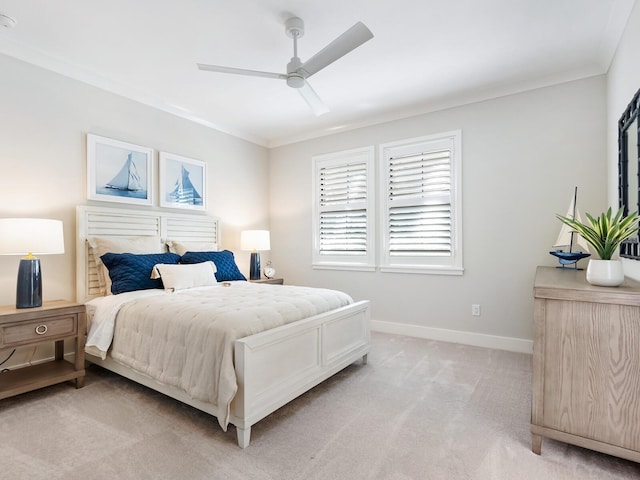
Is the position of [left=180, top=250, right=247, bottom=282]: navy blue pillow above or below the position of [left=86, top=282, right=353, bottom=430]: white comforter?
above

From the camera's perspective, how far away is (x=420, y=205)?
13.0ft

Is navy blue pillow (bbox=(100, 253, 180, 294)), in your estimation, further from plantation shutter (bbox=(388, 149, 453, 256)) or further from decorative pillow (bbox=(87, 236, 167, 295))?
plantation shutter (bbox=(388, 149, 453, 256))

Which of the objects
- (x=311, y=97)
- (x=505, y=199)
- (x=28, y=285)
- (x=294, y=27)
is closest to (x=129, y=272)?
(x=28, y=285)

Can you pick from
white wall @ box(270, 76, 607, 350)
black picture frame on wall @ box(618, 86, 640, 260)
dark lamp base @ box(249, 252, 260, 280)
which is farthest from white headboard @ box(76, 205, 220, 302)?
black picture frame on wall @ box(618, 86, 640, 260)

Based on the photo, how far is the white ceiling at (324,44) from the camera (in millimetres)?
2303

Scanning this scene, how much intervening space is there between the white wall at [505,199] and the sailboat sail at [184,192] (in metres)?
2.27

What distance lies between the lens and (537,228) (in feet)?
10.9

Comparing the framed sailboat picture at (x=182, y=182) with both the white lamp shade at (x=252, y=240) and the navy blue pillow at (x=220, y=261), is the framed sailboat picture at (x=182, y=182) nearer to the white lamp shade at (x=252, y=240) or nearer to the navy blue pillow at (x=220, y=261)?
Result: the white lamp shade at (x=252, y=240)

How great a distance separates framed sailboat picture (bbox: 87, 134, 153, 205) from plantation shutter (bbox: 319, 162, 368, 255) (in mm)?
2185

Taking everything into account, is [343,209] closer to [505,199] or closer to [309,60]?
[505,199]

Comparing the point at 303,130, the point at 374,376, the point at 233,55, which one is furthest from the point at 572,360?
the point at 303,130

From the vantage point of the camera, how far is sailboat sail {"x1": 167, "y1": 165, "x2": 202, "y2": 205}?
3916 mm

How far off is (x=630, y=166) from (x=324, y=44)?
230 centimetres

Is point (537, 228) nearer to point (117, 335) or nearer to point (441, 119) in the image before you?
point (441, 119)
